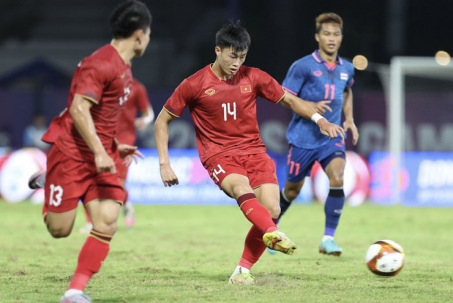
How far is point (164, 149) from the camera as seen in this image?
21.4 ft

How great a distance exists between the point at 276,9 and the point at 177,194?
41.1 feet

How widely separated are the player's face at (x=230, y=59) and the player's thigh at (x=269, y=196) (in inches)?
40.9

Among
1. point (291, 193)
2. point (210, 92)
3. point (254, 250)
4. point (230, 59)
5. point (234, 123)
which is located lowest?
point (254, 250)

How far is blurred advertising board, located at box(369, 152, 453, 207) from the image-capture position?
677 inches

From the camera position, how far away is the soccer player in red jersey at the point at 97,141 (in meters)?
5.41

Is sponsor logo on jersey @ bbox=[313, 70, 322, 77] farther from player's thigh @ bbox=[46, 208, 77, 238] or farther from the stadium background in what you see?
the stadium background

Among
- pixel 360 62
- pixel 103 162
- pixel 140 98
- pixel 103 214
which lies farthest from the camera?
pixel 360 62

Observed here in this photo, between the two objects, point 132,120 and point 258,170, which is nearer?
point 258,170

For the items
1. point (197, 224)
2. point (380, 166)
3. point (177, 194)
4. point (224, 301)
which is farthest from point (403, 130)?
point (224, 301)

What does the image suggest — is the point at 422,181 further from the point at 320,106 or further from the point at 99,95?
the point at 99,95

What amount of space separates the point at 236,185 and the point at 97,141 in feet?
4.99

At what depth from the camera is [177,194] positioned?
57.4ft

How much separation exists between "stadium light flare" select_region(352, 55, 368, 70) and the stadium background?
330 mm

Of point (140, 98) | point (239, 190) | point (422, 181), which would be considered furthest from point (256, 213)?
point (422, 181)
